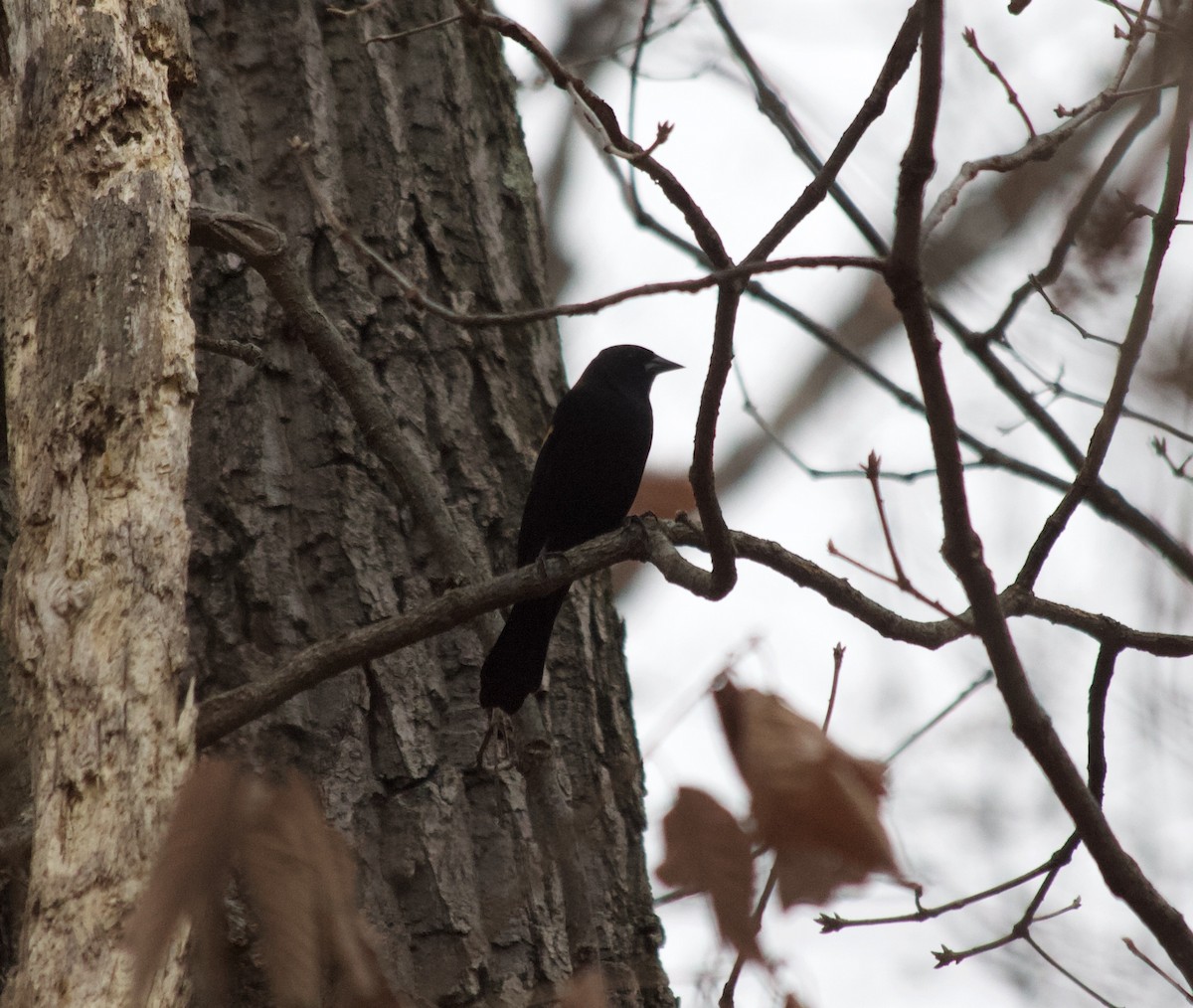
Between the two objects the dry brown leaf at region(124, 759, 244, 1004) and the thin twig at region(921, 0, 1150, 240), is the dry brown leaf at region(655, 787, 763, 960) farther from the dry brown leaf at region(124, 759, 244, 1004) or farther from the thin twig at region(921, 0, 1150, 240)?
the thin twig at region(921, 0, 1150, 240)

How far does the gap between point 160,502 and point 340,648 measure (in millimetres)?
441

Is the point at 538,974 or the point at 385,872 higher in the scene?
the point at 385,872

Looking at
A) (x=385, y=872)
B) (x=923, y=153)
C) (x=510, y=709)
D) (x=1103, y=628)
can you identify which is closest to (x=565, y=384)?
(x=510, y=709)

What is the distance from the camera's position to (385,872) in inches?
115

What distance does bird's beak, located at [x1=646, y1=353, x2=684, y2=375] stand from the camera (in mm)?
5418

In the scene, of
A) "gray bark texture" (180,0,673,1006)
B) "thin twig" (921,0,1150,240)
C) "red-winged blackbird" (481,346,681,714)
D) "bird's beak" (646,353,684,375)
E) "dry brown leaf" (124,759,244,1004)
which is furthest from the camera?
"bird's beak" (646,353,684,375)

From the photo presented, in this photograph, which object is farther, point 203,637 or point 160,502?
point 203,637

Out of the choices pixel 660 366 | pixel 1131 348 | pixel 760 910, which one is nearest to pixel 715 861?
pixel 760 910

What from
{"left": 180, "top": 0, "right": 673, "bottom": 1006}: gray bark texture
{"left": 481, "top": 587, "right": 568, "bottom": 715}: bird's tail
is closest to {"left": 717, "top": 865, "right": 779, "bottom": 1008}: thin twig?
{"left": 180, "top": 0, "right": 673, "bottom": 1006}: gray bark texture

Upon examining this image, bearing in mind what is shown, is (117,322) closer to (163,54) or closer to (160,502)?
(160,502)

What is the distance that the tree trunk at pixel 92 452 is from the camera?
187 centimetres

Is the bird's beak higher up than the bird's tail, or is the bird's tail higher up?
the bird's beak

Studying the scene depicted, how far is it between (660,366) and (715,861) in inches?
155

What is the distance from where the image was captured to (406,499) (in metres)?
3.03
